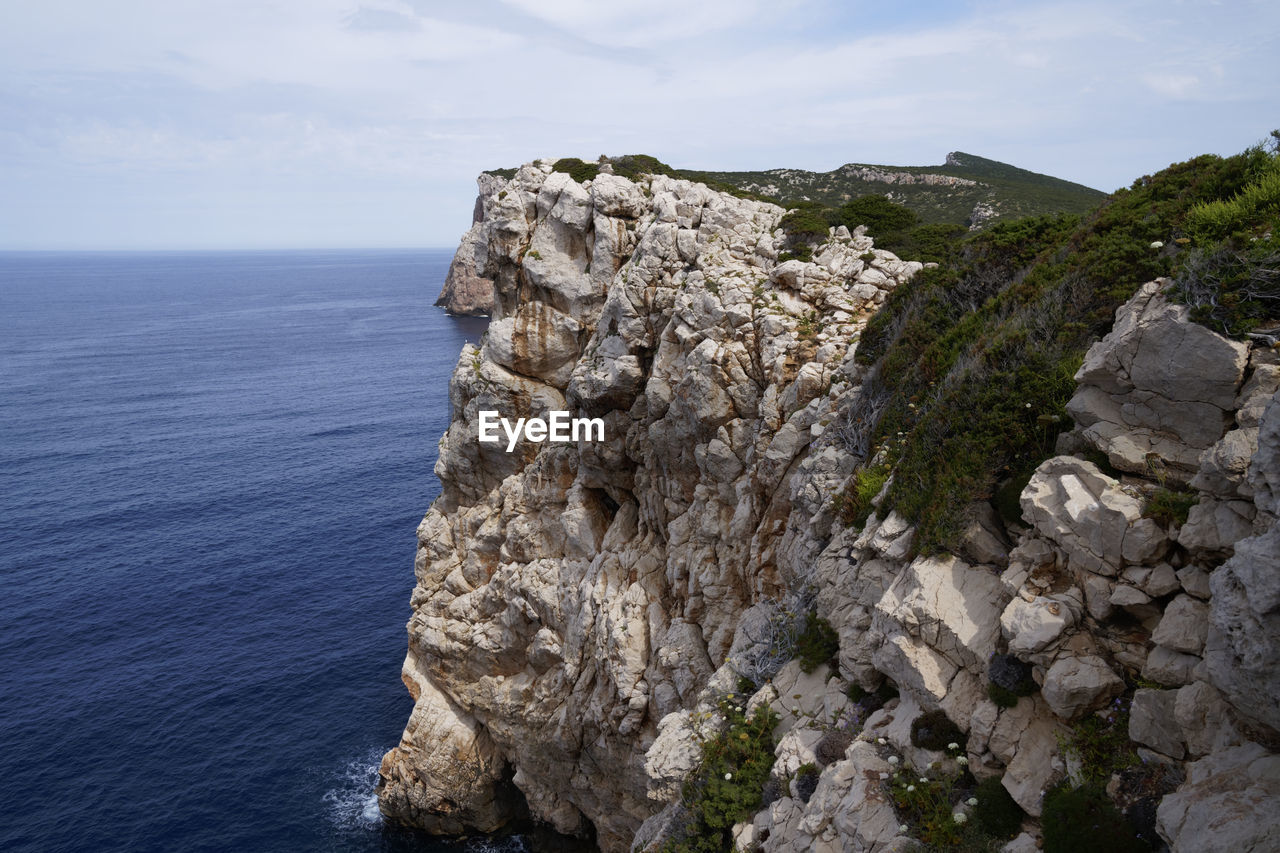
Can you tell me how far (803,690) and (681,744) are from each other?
4509mm

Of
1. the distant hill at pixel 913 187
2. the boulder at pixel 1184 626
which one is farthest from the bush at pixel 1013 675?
the distant hill at pixel 913 187

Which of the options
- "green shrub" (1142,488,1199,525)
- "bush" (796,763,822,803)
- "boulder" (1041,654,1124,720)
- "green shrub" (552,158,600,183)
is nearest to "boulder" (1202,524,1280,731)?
"green shrub" (1142,488,1199,525)

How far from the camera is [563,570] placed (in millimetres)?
39094

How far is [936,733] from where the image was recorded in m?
13.8

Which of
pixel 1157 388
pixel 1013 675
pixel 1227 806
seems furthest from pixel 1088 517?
pixel 1227 806

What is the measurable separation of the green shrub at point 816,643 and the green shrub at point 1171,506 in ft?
26.6

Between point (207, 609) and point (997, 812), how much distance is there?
60.6 metres

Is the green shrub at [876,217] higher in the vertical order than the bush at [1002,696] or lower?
higher

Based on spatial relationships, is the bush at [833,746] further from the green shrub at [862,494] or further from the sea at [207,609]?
the sea at [207,609]

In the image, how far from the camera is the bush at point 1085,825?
34.7ft

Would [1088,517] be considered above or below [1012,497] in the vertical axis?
above

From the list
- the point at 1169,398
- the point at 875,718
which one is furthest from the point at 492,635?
the point at 1169,398

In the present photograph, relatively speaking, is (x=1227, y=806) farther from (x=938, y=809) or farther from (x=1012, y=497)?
(x=1012, y=497)

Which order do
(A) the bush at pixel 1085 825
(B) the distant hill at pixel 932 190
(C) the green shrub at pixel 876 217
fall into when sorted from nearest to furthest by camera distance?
(A) the bush at pixel 1085 825 < (C) the green shrub at pixel 876 217 < (B) the distant hill at pixel 932 190
